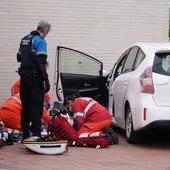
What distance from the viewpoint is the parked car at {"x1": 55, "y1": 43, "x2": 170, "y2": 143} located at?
32.8 feet

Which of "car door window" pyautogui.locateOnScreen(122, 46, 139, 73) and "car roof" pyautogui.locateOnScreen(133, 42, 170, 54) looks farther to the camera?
"car door window" pyautogui.locateOnScreen(122, 46, 139, 73)

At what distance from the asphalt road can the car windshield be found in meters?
1.26

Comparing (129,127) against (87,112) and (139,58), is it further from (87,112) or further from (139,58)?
(139,58)

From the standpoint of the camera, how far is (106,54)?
15.3m

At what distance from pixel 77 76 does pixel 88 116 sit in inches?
70.9

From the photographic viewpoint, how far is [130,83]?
35.1 feet

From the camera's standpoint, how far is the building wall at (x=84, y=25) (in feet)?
47.6

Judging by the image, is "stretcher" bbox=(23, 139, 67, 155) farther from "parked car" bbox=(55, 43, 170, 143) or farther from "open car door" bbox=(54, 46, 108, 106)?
"open car door" bbox=(54, 46, 108, 106)

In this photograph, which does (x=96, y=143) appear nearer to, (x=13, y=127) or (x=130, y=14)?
(x=13, y=127)

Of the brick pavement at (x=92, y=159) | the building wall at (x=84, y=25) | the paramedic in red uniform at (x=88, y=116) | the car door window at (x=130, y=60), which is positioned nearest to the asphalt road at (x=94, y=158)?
the brick pavement at (x=92, y=159)

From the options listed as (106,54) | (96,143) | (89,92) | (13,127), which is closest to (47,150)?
(96,143)

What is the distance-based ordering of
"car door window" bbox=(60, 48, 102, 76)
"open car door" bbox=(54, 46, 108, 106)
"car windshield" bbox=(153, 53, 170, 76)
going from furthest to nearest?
"car door window" bbox=(60, 48, 102, 76)
"open car door" bbox=(54, 46, 108, 106)
"car windshield" bbox=(153, 53, 170, 76)

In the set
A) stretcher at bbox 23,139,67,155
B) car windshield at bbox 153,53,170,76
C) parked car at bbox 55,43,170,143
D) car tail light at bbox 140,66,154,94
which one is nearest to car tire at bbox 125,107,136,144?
parked car at bbox 55,43,170,143

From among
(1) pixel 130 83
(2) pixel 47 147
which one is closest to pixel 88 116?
(1) pixel 130 83
